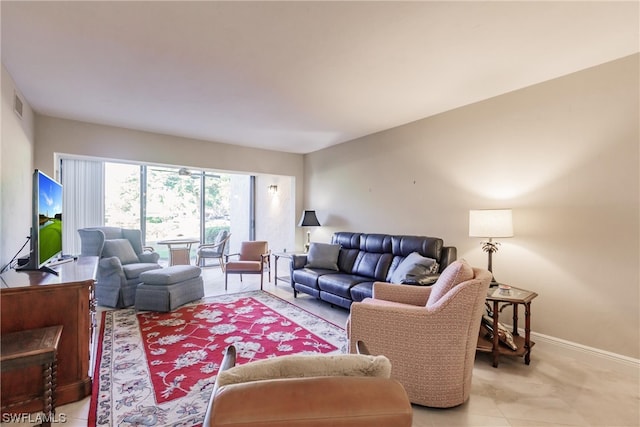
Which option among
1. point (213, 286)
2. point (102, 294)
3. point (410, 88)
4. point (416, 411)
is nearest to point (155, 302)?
point (102, 294)

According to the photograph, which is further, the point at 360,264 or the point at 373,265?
the point at 360,264

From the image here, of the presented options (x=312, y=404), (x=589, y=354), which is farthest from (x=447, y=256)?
(x=312, y=404)

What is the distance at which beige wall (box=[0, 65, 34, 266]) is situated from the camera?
8.14 feet

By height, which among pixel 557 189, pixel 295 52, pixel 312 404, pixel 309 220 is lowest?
pixel 312 404

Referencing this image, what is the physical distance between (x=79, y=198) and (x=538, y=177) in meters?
7.31

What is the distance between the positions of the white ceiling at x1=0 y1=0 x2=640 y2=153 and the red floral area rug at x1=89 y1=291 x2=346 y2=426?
249 cm

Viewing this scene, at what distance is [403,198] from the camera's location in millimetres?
4273

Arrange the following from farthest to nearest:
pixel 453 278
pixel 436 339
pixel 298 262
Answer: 1. pixel 298 262
2. pixel 453 278
3. pixel 436 339

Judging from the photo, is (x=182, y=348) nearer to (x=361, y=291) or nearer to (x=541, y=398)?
(x=361, y=291)

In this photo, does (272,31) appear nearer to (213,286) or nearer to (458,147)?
(458,147)

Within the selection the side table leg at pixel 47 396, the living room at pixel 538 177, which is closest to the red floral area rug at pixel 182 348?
the side table leg at pixel 47 396

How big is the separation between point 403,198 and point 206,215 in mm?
4919

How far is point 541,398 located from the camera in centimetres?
208

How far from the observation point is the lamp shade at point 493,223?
9.27 feet
